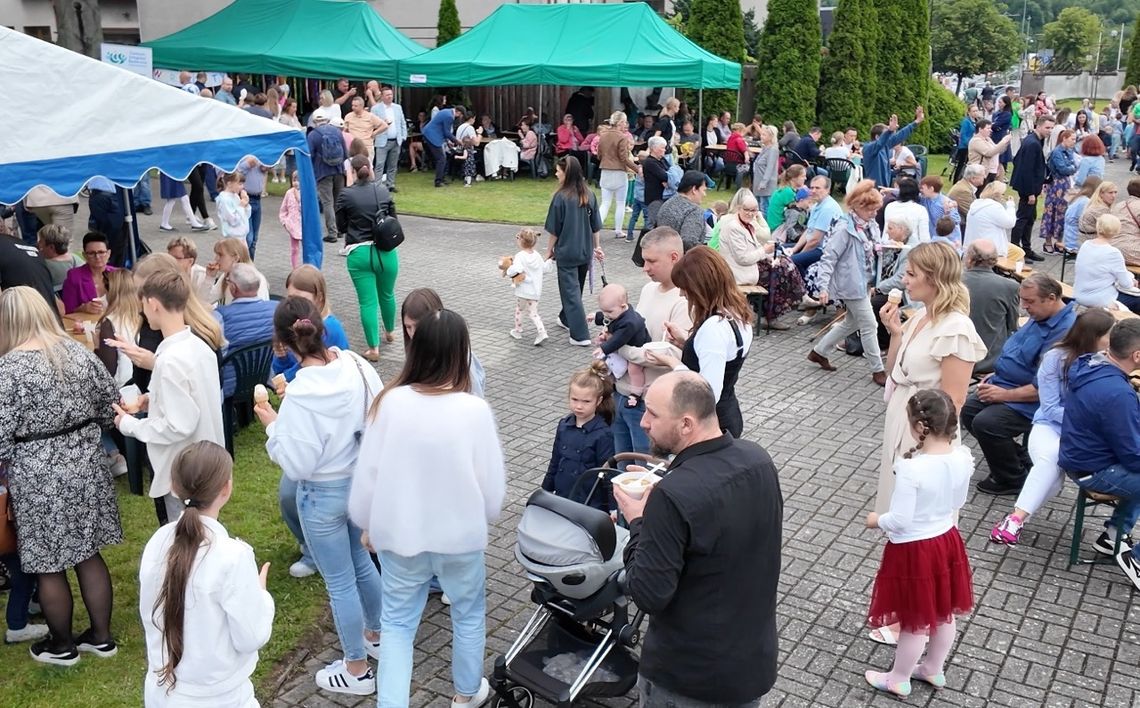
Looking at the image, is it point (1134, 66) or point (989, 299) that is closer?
point (989, 299)

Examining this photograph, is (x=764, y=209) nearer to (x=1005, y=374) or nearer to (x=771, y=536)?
(x=1005, y=374)

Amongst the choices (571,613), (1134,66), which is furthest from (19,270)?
(1134,66)

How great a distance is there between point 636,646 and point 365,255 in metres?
5.22

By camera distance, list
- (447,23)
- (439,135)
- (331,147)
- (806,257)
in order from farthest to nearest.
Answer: (447,23) → (439,135) → (331,147) → (806,257)

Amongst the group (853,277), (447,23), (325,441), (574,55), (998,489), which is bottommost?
(998,489)

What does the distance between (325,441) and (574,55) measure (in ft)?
55.9

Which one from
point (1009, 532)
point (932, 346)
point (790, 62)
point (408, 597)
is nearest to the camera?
point (408, 597)

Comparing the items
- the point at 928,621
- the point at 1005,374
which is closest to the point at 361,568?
the point at 928,621

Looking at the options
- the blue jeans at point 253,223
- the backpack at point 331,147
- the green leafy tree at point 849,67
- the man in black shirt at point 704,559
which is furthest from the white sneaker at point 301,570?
the green leafy tree at point 849,67

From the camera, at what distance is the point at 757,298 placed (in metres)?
10.5

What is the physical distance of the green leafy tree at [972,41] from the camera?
6334cm

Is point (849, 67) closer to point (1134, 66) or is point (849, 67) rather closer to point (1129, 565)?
point (1134, 66)

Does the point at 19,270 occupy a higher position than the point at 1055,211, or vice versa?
the point at 19,270

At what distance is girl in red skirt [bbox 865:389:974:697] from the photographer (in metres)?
4.44
